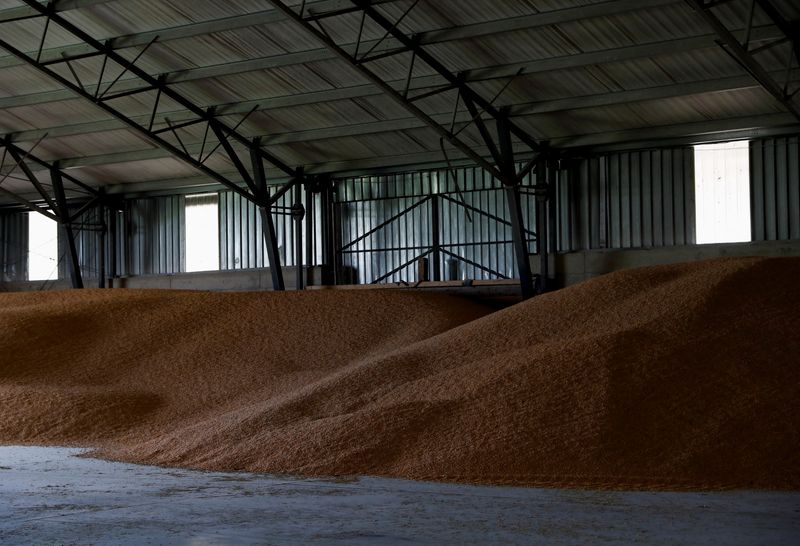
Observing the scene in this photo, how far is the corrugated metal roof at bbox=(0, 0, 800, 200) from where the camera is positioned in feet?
55.0

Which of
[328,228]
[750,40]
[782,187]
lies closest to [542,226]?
[782,187]

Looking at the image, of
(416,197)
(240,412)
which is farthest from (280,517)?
(416,197)

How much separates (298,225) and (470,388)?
15.3m

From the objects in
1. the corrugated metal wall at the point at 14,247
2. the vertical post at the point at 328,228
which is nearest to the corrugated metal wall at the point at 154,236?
the corrugated metal wall at the point at 14,247

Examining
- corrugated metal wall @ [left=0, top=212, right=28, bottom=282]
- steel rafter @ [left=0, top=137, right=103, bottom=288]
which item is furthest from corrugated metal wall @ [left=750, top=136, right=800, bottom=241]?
corrugated metal wall @ [left=0, top=212, right=28, bottom=282]

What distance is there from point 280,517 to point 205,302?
12.7 metres

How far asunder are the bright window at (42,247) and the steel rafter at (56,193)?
1643 millimetres

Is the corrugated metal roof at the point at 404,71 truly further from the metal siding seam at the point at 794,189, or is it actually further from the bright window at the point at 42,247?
the bright window at the point at 42,247

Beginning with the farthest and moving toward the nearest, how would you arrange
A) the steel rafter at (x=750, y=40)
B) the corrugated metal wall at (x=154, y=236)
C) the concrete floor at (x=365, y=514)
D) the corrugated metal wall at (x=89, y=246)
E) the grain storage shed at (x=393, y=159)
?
the corrugated metal wall at (x=89, y=246)
the corrugated metal wall at (x=154, y=236)
the grain storage shed at (x=393, y=159)
the steel rafter at (x=750, y=40)
the concrete floor at (x=365, y=514)

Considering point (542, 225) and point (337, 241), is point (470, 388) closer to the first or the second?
point (542, 225)

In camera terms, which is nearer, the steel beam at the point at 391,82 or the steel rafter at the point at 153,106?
the steel beam at the point at 391,82

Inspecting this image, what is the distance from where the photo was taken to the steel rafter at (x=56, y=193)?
25.8 meters

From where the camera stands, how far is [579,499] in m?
7.58

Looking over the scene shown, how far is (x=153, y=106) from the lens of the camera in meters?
22.4
